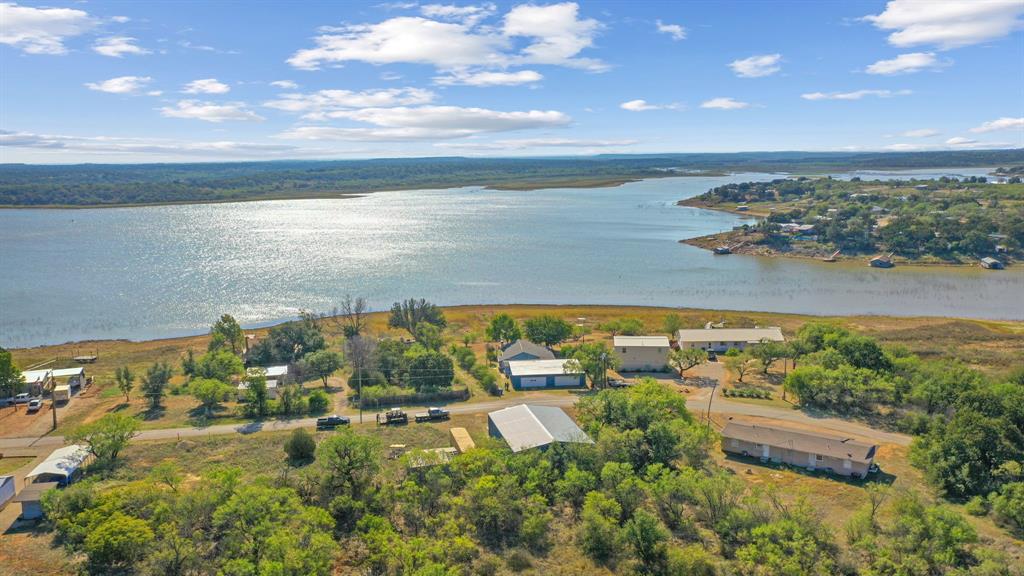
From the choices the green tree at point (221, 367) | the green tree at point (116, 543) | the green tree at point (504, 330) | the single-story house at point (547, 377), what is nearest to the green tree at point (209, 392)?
the green tree at point (221, 367)

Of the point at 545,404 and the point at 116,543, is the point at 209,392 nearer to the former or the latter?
the point at 116,543

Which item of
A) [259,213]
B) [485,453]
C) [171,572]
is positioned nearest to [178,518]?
[171,572]

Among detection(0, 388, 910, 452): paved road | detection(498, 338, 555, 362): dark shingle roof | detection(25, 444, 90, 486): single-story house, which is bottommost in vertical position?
detection(0, 388, 910, 452): paved road

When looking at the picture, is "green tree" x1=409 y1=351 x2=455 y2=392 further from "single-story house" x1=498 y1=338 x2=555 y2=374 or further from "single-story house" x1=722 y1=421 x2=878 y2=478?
"single-story house" x1=722 y1=421 x2=878 y2=478

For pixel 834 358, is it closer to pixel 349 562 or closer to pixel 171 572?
pixel 349 562

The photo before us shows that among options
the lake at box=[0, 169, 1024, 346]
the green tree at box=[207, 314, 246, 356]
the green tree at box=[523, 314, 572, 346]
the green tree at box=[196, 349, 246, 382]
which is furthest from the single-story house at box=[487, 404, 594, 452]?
the lake at box=[0, 169, 1024, 346]

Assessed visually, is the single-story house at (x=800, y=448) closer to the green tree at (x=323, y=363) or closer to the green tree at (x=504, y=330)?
the green tree at (x=504, y=330)
